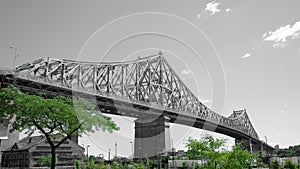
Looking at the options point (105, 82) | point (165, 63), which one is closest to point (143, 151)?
point (105, 82)

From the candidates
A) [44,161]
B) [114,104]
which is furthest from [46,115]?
[44,161]

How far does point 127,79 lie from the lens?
4994 centimetres

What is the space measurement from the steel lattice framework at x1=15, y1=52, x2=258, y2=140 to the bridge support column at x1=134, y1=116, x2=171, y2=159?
3134mm

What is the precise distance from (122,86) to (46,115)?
30312 millimetres

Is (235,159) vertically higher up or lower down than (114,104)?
lower down

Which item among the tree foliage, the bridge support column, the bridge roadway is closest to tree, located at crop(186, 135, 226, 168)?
the tree foliage

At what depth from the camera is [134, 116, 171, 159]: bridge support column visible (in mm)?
47719

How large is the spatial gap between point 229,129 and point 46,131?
64318mm

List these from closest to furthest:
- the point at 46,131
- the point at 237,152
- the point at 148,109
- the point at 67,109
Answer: the point at 237,152
the point at 67,109
the point at 46,131
the point at 148,109

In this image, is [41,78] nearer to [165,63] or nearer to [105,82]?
[105,82]

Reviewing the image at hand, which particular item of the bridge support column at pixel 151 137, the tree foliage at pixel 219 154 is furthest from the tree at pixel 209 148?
the bridge support column at pixel 151 137

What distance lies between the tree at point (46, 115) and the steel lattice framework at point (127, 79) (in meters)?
13.1

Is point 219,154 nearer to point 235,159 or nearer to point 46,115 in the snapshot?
point 235,159

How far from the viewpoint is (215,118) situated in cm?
7275
